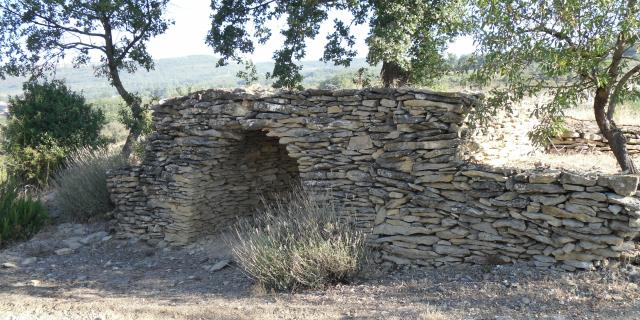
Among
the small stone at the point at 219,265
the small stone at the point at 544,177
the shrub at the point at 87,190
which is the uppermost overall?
the small stone at the point at 544,177

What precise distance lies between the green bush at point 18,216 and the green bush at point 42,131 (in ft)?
7.50

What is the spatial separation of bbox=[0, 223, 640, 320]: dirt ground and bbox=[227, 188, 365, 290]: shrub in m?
0.18

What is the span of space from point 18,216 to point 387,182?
690 centimetres

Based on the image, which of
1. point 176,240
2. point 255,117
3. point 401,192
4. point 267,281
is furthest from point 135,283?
point 401,192

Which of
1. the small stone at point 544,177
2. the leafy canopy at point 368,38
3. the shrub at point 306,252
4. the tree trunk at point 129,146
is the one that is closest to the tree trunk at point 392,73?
the leafy canopy at point 368,38

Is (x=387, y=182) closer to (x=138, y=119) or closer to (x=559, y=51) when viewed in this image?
(x=559, y=51)

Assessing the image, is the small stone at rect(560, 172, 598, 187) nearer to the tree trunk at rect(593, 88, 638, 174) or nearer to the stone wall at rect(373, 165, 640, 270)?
the stone wall at rect(373, 165, 640, 270)

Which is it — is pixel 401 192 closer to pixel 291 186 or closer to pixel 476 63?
pixel 476 63

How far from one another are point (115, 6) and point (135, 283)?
7767 millimetres

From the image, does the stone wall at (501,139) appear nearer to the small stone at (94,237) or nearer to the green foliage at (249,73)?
the green foliage at (249,73)

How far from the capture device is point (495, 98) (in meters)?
6.03

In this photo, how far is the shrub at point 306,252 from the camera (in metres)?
6.01

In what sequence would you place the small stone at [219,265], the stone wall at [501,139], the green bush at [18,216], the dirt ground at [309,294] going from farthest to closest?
the green bush at [18,216], the small stone at [219,265], the stone wall at [501,139], the dirt ground at [309,294]

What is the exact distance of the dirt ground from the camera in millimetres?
4891
